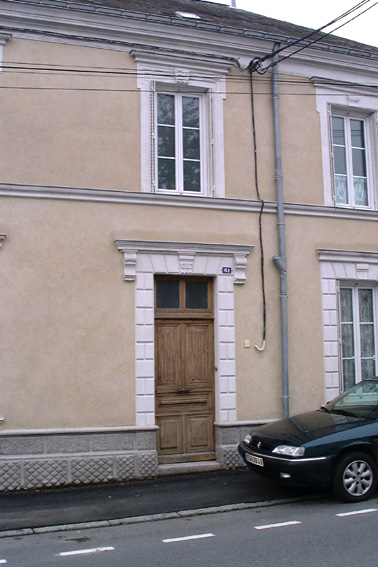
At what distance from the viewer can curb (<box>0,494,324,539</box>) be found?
696cm

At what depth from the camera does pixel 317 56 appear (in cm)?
1142

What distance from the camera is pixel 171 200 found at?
10141 millimetres

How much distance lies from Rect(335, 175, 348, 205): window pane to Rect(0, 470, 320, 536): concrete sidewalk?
17.3 ft

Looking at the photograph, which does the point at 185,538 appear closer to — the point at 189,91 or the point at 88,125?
the point at 88,125

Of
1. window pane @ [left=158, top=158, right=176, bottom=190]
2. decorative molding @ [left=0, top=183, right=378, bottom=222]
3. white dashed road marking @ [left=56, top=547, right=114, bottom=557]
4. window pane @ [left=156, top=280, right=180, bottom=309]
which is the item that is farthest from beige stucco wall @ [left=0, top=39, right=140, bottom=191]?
white dashed road marking @ [left=56, top=547, right=114, bottom=557]

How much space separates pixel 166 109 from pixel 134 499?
248 inches

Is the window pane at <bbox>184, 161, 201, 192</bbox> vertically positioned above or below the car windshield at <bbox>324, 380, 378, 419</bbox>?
above

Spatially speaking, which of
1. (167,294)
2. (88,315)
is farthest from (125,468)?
(167,294)

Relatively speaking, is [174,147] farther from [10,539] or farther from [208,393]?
[10,539]

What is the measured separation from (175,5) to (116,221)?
566 centimetres

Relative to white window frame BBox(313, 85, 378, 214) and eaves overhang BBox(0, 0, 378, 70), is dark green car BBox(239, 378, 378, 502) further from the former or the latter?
eaves overhang BBox(0, 0, 378, 70)

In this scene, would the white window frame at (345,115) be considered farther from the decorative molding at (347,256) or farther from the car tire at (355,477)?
the car tire at (355,477)

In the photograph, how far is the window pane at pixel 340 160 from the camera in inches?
457

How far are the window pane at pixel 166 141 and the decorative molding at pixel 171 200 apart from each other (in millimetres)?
891
